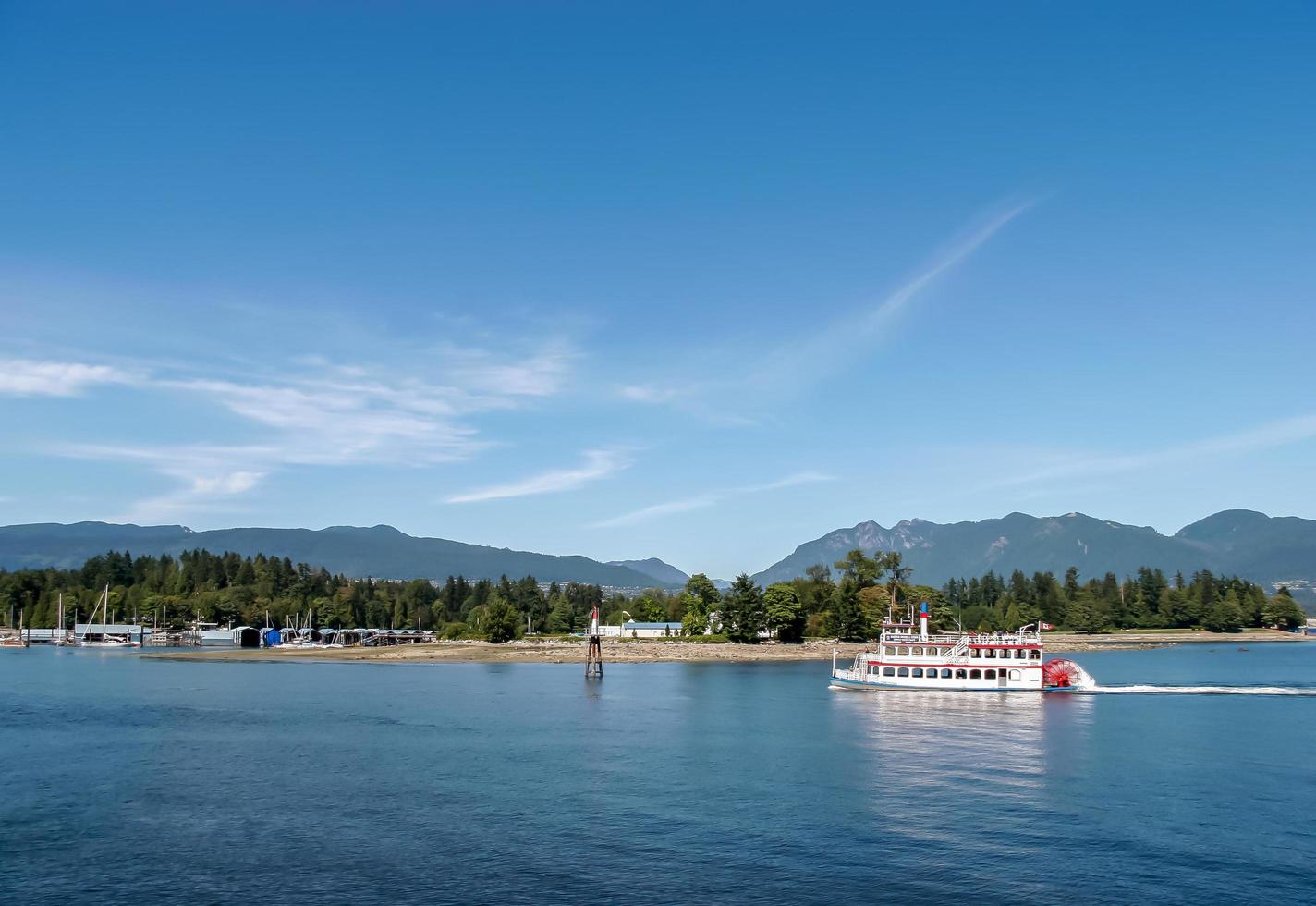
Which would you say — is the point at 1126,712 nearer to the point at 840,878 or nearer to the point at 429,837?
the point at 840,878

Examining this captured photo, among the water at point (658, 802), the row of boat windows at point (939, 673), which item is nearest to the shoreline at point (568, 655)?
the row of boat windows at point (939, 673)

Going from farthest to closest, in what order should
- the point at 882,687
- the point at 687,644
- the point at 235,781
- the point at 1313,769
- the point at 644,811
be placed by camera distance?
the point at 687,644 → the point at 882,687 → the point at 1313,769 → the point at 235,781 → the point at 644,811

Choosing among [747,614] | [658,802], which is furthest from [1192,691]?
[747,614]

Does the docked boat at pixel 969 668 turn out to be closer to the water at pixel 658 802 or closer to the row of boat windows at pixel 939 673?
Answer: the row of boat windows at pixel 939 673

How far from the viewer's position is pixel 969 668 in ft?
362

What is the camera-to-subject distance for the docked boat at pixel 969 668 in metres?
109

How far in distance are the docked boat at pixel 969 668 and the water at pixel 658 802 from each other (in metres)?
6.79

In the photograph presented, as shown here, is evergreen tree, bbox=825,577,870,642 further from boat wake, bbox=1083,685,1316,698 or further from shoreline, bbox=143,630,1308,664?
boat wake, bbox=1083,685,1316,698

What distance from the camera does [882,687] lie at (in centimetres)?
11300

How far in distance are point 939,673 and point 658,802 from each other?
66586 mm

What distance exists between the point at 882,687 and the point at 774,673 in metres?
30.4

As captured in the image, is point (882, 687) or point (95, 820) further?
point (882, 687)

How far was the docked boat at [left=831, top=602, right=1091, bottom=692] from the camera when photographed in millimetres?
109375

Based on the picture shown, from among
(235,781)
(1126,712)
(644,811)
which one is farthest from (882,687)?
(235,781)
